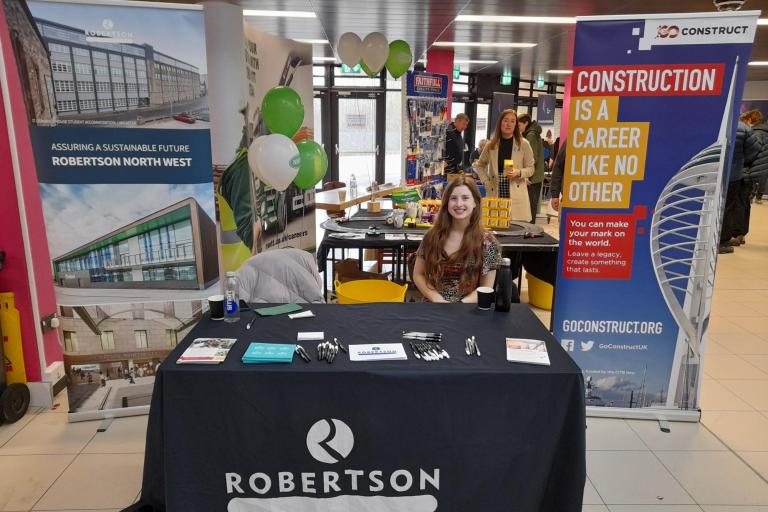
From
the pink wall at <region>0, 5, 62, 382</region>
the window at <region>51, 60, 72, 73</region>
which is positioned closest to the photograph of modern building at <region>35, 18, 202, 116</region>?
the window at <region>51, 60, 72, 73</region>

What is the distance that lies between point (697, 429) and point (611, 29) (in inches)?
87.4

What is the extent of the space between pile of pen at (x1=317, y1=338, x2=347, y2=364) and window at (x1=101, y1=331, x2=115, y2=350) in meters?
1.61

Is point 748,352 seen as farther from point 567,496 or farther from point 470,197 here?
point 567,496

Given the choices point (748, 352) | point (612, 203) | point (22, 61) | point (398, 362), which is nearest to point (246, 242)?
point (22, 61)

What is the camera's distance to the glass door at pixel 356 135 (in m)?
11.6

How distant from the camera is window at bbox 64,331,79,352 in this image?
113 inches

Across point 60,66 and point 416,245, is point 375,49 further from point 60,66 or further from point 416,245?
point 60,66

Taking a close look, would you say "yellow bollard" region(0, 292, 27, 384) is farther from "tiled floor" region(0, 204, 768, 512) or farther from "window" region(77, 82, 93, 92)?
"window" region(77, 82, 93, 92)

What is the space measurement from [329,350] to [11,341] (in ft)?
7.55

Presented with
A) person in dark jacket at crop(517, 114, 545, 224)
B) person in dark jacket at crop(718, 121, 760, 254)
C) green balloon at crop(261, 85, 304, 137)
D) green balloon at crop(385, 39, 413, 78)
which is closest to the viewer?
green balloon at crop(261, 85, 304, 137)

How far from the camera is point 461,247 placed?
116 inches

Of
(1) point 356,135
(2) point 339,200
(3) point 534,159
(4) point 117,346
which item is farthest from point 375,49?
(1) point 356,135

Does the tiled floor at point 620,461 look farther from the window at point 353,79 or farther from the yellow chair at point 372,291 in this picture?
the window at point 353,79

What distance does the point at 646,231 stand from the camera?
2.76 m
